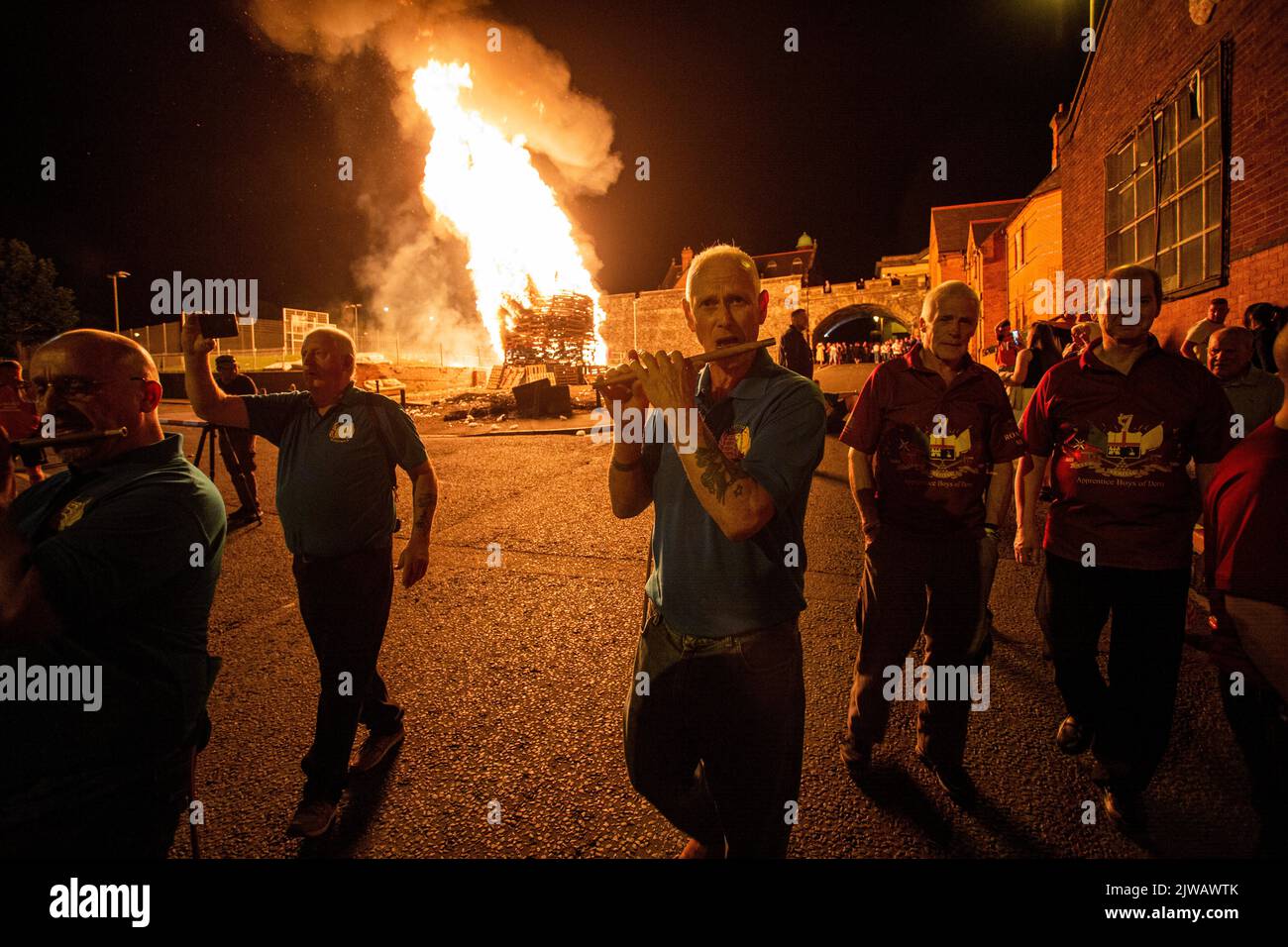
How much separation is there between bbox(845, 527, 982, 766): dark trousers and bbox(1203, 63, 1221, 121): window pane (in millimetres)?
8927

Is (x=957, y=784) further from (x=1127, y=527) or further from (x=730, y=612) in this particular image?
(x=730, y=612)

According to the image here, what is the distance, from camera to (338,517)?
295 centimetres

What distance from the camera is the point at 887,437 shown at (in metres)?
3.10

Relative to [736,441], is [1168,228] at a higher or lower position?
higher

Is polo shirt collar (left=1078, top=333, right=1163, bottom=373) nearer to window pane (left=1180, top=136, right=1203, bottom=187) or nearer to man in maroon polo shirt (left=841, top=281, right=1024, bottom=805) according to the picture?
man in maroon polo shirt (left=841, top=281, right=1024, bottom=805)

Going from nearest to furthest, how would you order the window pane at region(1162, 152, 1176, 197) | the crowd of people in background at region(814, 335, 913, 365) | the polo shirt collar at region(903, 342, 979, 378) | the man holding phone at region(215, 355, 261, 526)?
the polo shirt collar at region(903, 342, 979, 378) < the man holding phone at region(215, 355, 261, 526) < the window pane at region(1162, 152, 1176, 197) < the crowd of people in background at region(814, 335, 913, 365)

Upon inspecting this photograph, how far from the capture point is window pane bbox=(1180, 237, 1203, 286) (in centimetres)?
835

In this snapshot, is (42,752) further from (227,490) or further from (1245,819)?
(227,490)

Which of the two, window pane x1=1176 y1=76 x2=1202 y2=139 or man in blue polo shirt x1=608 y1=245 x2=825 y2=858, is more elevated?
window pane x1=1176 y1=76 x2=1202 y2=139

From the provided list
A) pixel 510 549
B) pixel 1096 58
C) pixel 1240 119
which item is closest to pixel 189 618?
pixel 510 549

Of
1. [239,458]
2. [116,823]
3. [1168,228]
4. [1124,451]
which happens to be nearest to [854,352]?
[1168,228]

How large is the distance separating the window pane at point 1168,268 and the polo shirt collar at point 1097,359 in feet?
27.8

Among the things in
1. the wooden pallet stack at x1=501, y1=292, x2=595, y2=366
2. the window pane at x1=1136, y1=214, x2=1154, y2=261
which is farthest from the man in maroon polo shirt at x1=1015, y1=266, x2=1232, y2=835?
the wooden pallet stack at x1=501, y1=292, x2=595, y2=366

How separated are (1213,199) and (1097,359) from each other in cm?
778
